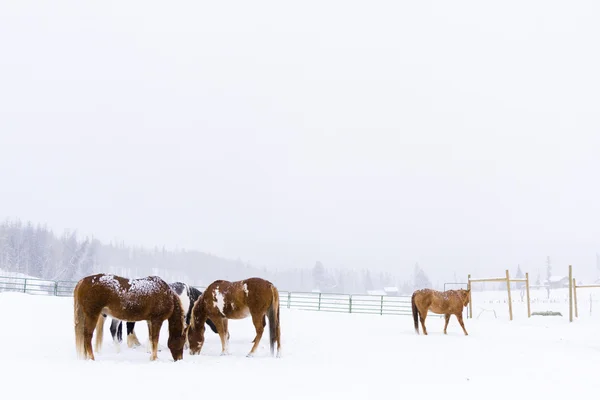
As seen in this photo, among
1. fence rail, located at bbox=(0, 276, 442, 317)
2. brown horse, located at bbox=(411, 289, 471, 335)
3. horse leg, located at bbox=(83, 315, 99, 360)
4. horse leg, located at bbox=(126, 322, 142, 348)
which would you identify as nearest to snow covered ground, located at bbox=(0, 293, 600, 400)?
horse leg, located at bbox=(126, 322, 142, 348)

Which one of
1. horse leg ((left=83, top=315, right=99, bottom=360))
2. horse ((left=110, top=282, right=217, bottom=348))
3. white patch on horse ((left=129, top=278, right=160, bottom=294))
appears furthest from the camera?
horse ((left=110, top=282, right=217, bottom=348))

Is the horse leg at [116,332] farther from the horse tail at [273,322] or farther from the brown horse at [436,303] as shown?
the brown horse at [436,303]

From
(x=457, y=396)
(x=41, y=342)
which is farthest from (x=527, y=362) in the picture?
(x=41, y=342)

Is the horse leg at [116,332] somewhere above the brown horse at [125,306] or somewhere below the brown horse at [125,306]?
below

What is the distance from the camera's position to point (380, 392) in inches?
219

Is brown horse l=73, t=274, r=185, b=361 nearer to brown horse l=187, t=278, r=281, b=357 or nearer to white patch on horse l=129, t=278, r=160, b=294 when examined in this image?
white patch on horse l=129, t=278, r=160, b=294

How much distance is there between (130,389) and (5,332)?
6.94m

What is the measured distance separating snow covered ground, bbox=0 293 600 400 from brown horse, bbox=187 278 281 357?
0.43 metres

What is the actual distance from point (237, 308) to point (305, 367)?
197 centimetres

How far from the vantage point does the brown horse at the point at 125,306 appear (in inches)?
275

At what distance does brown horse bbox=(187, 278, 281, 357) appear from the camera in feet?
26.7

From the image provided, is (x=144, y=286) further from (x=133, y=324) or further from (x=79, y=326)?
(x=133, y=324)

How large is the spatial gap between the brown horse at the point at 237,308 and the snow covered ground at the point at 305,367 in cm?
43

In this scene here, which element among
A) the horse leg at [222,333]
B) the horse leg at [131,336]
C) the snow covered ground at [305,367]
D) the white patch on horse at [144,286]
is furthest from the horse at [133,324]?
the white patch on horse at [144,286]
